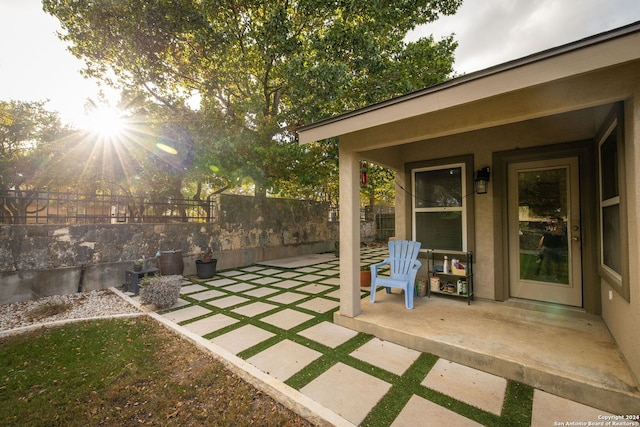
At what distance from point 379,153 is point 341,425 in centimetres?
308

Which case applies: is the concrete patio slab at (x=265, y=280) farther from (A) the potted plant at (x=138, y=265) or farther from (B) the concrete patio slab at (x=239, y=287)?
(A) the potted plant at (x=138, y=265)

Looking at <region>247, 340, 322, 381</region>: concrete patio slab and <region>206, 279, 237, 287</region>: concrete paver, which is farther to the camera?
<region>206, 279, 237, 287</region>: concrete paver

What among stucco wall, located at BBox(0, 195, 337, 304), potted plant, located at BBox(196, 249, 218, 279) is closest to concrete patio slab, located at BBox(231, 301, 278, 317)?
potted plant, located at BBox(196, 249, 218, 279)

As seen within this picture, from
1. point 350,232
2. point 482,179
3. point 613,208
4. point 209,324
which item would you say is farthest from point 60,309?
point 613,208

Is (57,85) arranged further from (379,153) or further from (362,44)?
(379,153)

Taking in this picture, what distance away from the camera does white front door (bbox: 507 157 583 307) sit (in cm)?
305

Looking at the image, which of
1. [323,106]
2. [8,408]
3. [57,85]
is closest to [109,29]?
[57,85]

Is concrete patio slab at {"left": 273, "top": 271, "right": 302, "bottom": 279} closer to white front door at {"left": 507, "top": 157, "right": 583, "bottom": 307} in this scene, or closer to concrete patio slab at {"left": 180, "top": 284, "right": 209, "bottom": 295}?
concrete patio slab at {"left": 180, "top": 284, "right": 209, "bottom": 295}

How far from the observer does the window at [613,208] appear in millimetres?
1851

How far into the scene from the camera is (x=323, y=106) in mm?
6211

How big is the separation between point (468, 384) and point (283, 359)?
1.51 metres

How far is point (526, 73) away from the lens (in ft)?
5.57

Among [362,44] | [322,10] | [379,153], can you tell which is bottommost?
[379,153]

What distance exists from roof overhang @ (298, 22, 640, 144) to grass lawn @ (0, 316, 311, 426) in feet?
8.32
